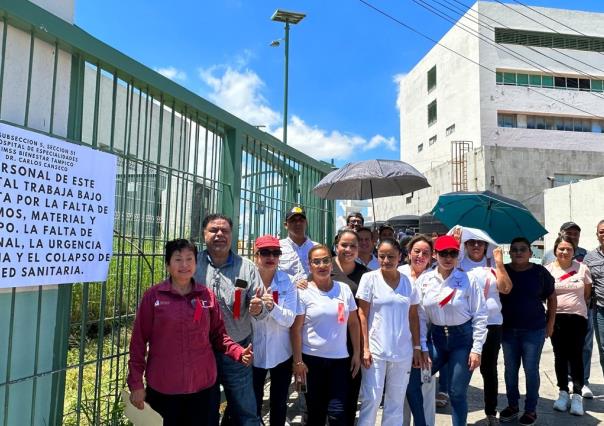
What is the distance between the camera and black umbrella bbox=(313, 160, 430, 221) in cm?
525

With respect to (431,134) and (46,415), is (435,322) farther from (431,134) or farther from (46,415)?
(431,134)

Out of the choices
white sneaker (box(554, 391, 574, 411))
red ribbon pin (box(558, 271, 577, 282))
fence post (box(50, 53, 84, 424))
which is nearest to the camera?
fence post (box(50, 53, 84, 424))

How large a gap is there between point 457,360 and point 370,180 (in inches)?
116

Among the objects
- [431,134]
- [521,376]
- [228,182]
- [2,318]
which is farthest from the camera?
[431,134]

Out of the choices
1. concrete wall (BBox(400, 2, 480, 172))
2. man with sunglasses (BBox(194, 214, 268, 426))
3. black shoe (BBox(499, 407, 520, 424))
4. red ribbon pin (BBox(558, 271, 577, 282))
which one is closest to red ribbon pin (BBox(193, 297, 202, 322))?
man with sunglasses (BBox(194, 214, 268, 426))

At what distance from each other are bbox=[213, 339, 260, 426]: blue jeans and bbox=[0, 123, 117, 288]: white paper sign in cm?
97

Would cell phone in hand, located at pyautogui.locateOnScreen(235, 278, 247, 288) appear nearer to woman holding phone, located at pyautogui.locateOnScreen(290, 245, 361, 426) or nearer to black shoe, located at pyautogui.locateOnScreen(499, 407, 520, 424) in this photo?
woman holding phone, located at pyautogui.locateOnScreen(290, 245, 361, 426)

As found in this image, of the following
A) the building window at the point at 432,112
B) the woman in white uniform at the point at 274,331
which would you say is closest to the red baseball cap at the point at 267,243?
the woman in white uniform at the point at 274,331

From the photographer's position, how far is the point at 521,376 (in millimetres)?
6070

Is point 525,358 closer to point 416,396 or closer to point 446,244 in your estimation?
point 416,396

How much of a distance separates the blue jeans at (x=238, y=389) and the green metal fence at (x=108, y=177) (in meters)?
0.70

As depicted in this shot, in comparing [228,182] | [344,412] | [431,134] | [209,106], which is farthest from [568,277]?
[431,134]

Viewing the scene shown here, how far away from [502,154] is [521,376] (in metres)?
22.6

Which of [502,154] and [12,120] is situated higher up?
[502,154]
